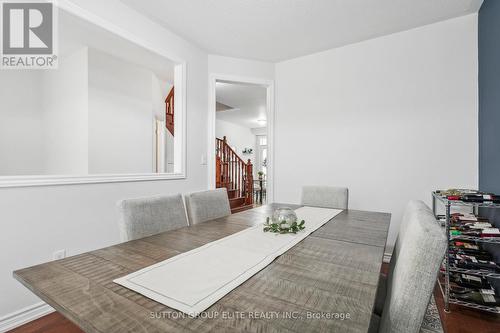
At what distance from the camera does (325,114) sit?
3.11 meters

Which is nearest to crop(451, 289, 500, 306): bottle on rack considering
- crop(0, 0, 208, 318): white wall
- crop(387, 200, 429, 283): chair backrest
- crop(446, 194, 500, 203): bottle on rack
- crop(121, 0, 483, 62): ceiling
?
crop(446, 194, 500, 203): bottle on rack

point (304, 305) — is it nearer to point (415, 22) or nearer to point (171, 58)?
point (171, 58)

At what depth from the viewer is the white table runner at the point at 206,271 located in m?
0.69

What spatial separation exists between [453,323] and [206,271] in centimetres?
187

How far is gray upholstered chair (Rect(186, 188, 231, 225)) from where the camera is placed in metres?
1.71

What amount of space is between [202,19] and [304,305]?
2699 millimetres

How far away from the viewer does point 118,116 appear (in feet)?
11.1

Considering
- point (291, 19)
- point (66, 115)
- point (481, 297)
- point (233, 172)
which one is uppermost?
point (291, 19)

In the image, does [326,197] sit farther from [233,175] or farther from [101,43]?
[233,175]

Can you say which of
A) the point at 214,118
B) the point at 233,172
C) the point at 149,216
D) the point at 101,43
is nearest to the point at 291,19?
the point at 214,118

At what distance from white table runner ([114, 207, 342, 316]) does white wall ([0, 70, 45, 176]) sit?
147 inches

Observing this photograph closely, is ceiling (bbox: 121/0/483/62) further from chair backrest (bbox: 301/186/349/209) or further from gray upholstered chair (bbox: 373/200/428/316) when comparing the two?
gray upholstered chair (bbox: 373/200/428/316)

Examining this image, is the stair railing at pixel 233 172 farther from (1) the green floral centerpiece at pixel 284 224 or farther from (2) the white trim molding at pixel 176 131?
(1) the green floral centerpiece at pixel 284 224

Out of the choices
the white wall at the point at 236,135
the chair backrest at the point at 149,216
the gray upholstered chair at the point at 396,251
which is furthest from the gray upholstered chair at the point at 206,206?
the white wall at the point at 236,135
